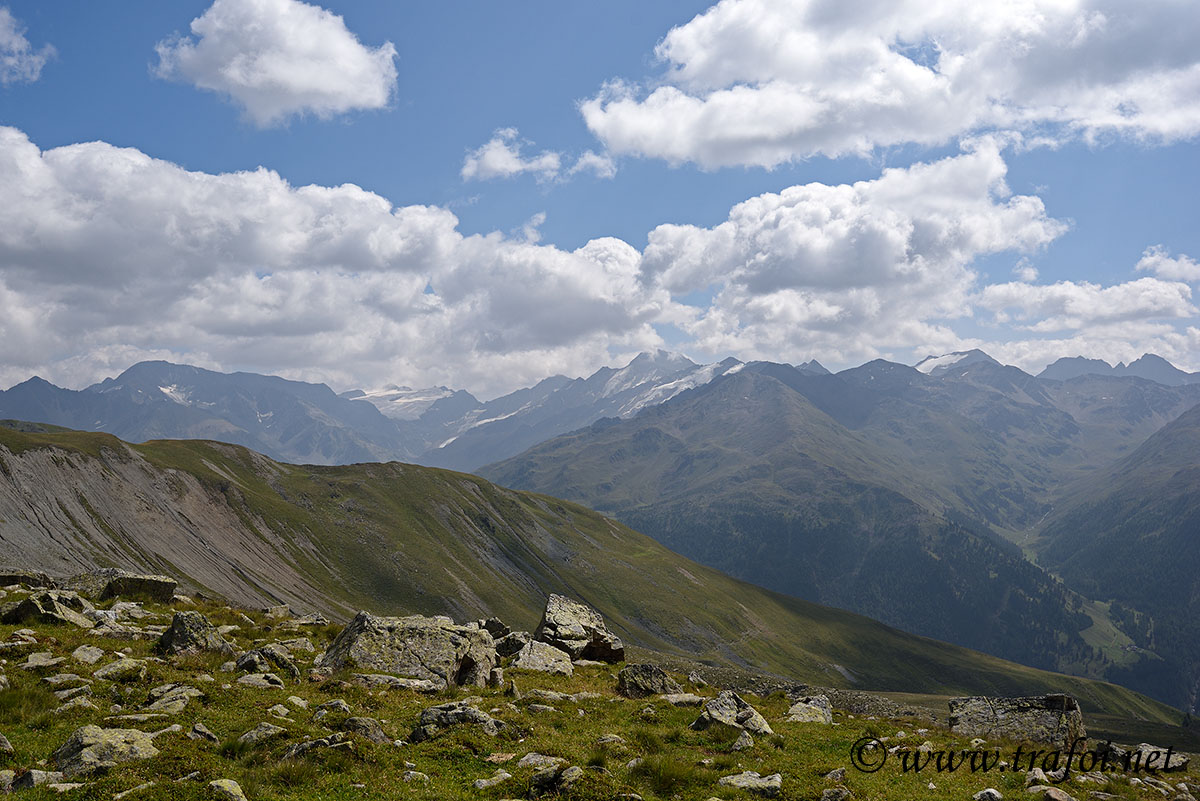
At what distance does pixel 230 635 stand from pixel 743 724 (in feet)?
85.2

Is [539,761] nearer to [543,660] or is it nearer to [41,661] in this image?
[543,660]

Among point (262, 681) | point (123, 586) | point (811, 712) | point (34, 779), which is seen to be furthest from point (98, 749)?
point (123, 586)

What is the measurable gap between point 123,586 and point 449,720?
33.0 m

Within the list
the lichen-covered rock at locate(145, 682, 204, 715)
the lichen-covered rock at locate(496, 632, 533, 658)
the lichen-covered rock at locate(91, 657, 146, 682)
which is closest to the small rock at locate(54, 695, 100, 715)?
the lichen-covered rock at locate(145, 682, 204, 715)

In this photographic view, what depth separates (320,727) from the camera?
2044cm

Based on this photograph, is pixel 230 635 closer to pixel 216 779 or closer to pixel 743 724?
pixel 216 779

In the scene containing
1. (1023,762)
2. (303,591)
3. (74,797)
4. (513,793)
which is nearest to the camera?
(74,797)

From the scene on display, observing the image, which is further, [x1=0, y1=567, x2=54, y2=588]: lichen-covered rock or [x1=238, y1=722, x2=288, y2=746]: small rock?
[x1=0, y1=567, x2=54, y2=588]: lichen-covered rock

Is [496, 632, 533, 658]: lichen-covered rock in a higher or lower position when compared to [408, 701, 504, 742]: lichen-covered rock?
lower

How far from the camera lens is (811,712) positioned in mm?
31719

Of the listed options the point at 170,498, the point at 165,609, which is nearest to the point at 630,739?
the point at 165,609

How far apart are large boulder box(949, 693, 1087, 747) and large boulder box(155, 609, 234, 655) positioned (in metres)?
34.9

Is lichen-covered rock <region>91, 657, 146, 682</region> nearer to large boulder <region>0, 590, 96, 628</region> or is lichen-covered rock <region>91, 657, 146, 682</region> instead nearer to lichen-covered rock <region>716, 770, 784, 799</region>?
large boulder <region>0, 590, 96, 628</region>

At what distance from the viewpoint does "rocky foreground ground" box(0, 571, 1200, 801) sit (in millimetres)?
16672
